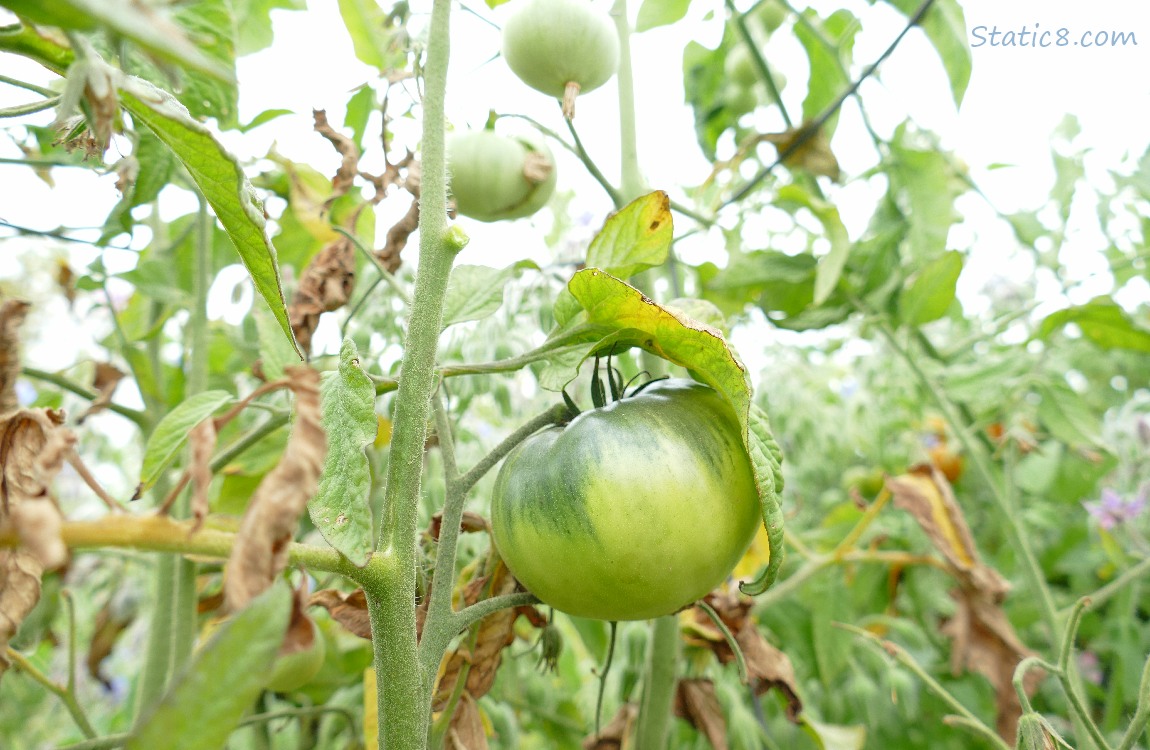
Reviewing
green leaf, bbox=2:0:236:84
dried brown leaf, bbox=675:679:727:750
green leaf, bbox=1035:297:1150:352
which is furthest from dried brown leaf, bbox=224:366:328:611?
green leaf, bbox=1035:297:1150:352

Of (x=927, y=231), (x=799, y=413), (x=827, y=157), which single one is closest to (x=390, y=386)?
(x=827, y=157)

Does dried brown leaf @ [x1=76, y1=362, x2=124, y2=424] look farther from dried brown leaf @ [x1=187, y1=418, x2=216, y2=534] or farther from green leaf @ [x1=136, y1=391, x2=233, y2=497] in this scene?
dried brown leaf @ [x1=187, y1=418, x2=216, y2=534]

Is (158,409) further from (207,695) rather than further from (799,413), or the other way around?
(799,413)

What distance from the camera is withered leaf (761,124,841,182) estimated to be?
90 centimetres

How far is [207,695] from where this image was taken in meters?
0.25

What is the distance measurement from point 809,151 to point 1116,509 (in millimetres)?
691

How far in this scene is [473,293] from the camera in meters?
0.53

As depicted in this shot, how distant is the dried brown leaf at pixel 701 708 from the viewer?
718mm

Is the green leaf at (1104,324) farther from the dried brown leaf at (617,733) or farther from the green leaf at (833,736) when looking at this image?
the dried brown leaf at (617,733)

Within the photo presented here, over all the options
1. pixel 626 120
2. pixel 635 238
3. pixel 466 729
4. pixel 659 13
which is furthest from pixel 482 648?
pixel 659 13

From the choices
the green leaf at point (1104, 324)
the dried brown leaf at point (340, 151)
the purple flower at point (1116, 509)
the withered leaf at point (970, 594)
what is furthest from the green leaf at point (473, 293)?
the purple flower at point (1116, 509)

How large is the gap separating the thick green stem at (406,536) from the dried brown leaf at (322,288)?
0.26 meters

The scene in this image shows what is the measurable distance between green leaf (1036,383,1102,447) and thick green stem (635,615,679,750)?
54cm

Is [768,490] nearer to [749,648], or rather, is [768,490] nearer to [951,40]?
[749,648]
